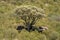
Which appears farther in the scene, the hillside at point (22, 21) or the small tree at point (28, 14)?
the small tree at point (28, 14)

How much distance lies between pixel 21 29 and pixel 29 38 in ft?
6.47

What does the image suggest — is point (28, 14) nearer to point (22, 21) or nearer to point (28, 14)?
point (28, 14)

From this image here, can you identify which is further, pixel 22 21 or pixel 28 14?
pixel 22 21

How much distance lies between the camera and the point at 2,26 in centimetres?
1272

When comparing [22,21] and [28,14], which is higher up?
[28,14]

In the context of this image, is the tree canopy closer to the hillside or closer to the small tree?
the small tree

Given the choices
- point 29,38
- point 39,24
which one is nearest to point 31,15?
point 39,24

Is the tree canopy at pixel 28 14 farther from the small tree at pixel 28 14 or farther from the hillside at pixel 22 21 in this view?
the hillside at pixel 22 21

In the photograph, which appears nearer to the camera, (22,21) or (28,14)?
(28,14)

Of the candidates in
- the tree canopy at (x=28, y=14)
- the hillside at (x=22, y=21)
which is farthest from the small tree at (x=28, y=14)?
the hillside at (x=22, y=21)

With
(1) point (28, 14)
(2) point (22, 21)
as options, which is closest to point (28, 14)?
(1) point (28, 14)

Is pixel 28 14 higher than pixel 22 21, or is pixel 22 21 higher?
pixel 28 14

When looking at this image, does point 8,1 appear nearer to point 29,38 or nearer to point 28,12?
point 28,12

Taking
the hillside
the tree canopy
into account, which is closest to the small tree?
the tree canopy
